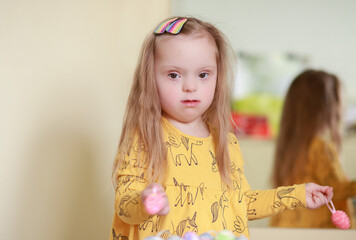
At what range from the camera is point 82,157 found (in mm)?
1280

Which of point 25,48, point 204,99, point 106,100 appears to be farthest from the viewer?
point 106,100

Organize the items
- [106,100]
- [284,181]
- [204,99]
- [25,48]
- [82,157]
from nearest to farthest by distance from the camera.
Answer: [204,99] < [25,48] < [82,157] < [106,100] < [284,181]

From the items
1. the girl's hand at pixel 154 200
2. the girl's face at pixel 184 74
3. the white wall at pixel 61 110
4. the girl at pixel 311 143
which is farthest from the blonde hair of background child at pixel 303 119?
the girl's hand at pixel 154 200

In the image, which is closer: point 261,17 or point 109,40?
point 109,40

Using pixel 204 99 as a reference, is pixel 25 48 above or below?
above

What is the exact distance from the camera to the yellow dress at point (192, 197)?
2.82ft

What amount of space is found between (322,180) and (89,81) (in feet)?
2.97

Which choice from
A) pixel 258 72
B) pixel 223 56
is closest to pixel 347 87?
pixel 258 72

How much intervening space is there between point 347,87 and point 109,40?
890 mm

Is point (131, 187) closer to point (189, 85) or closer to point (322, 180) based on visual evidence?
point (189, 85)

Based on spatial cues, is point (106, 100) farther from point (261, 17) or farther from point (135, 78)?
point (261, 17)

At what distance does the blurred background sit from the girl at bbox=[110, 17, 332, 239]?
26 centimetres

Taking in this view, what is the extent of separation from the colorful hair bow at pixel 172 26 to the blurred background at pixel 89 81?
34 cm

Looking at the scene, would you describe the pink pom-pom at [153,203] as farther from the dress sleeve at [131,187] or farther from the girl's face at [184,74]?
the girl's face at [184,74]
